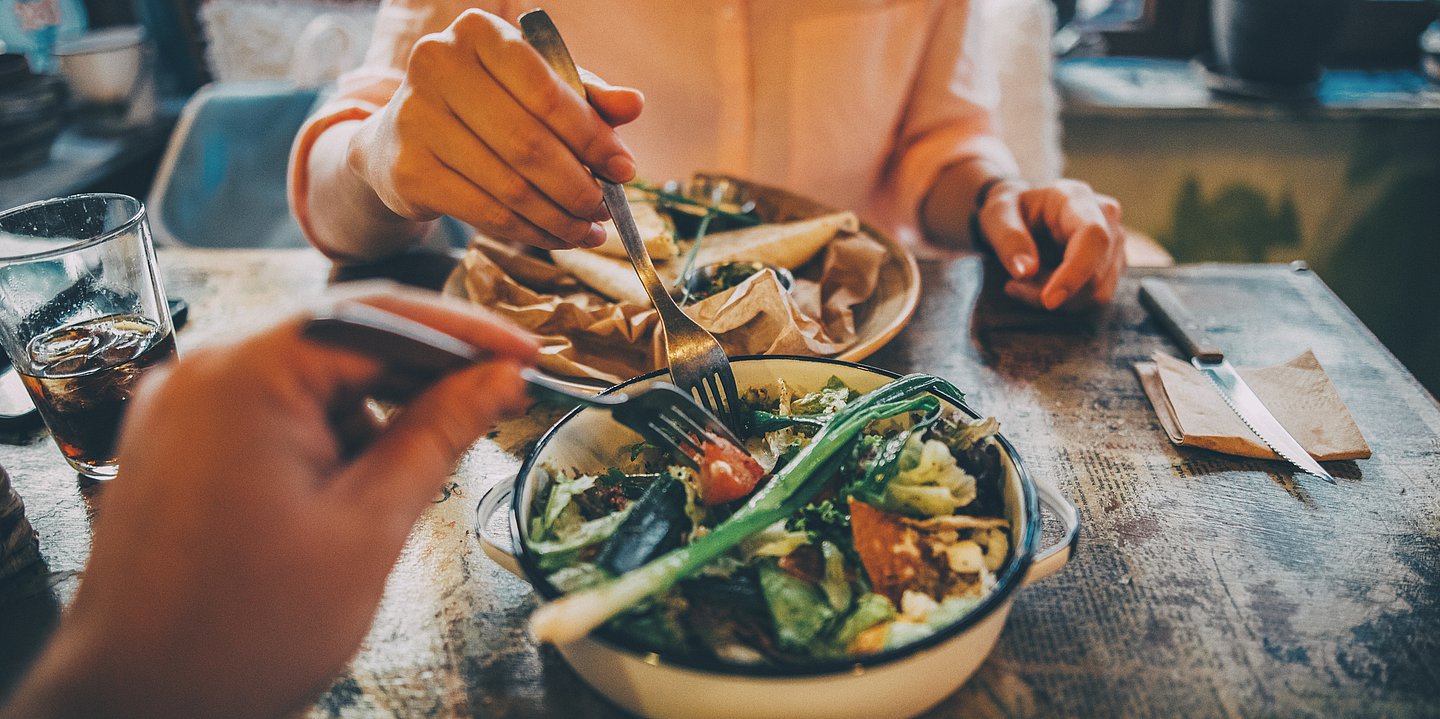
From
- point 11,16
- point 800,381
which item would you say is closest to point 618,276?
point 800,381

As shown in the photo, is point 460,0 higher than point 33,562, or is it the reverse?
point 460,0

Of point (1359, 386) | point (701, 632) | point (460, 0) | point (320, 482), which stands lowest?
point (1359, 386)

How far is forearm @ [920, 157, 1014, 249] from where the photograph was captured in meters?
1.69

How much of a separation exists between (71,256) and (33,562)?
0.33 metres

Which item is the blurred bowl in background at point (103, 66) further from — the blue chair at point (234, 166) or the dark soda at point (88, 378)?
the dark soda at point (88, 378)

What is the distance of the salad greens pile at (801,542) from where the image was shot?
65 cm

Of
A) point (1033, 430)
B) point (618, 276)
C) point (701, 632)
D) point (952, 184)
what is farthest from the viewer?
point (952, 184)

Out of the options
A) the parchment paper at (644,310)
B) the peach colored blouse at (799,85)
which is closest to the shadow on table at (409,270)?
the parchment paper at (644,310)

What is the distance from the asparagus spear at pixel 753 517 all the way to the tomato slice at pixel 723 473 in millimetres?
18

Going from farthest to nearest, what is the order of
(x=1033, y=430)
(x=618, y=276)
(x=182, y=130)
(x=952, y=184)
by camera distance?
(x=182, y=130) → (x=952, y=184) → (x=618, y=276) → (x=1033, y=430)

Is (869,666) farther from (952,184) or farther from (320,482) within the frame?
(952,184)

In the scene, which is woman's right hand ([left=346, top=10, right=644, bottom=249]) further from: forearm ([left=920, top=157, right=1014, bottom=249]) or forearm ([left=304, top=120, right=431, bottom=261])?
forearm ([left=920, top=157, right=1014, bottom=249])

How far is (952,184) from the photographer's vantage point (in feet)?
5.75

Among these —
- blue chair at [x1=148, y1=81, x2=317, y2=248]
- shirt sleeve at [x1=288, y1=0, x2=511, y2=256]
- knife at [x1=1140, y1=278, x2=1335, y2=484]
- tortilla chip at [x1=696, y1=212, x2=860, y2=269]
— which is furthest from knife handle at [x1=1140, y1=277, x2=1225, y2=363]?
blue chair at [x1=148, y1=81, x2=317, y2=248]
